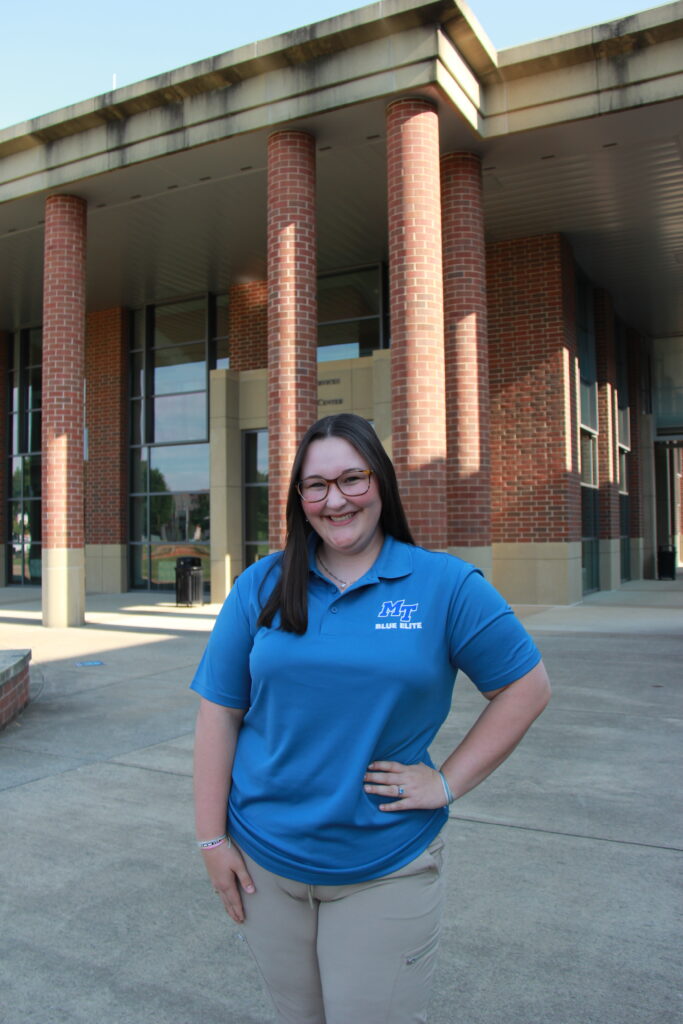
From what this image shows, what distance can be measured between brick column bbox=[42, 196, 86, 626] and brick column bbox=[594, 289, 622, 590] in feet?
38.2

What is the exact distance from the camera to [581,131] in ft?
38.1

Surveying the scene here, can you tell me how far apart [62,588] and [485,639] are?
12.4m

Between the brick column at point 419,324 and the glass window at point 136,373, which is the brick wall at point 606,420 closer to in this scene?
the brick column at point 419,324

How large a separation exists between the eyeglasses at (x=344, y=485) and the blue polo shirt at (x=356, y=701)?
17 cm

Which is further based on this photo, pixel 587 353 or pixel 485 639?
pixel 587 353

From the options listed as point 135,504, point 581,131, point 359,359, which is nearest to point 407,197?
point 581,131

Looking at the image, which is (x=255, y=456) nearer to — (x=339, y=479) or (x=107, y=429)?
(x=107, y=429)

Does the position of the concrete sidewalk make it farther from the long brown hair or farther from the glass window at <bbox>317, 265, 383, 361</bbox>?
the glass window at <bbox>317, 265, 383, 361</bbox>

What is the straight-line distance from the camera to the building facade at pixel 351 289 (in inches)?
424

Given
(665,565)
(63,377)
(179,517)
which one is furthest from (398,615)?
(665,565)

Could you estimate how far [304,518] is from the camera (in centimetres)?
204

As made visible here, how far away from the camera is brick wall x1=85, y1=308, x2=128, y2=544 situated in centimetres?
2083

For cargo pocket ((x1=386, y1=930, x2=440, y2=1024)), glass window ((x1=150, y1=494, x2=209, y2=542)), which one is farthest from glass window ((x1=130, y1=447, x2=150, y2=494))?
cargo pocket ((x1=386, y1=930, x2=440, y2=1024))

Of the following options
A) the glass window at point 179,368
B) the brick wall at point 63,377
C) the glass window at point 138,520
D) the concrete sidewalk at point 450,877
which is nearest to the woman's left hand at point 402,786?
the concrete sidewalk at point 450,877
